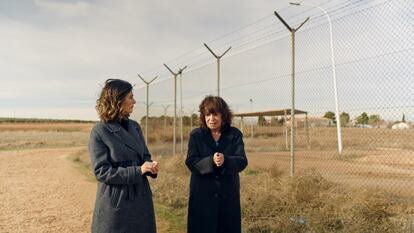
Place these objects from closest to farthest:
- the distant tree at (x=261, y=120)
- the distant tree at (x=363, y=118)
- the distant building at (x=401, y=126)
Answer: the distant building at (x=401, y=126)
the distant tree at (x=363, y=118)
the distant tree at (x=261, y=120)

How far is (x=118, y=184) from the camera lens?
259 centimetres

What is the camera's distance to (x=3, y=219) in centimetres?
609

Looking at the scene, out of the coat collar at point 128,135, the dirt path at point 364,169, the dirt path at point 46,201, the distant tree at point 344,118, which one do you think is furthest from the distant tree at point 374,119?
the coat collar at point 128,135

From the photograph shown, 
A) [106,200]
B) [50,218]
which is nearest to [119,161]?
[106,200]

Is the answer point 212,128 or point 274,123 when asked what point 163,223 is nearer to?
point 212,128

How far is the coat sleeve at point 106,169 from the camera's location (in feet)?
8.37

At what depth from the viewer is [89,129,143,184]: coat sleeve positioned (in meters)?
2.55

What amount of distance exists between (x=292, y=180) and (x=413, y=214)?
1.53 m

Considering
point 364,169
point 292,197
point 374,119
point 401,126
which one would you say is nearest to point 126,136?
point 292,197

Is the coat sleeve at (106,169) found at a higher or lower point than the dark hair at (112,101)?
lower

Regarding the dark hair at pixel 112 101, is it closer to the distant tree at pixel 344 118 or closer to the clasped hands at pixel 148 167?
the clasped hands at pixel 148 167

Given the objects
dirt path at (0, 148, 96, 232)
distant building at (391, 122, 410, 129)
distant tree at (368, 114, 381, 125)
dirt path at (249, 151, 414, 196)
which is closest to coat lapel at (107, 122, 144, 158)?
dirt path at (0, 148, 96, 232)

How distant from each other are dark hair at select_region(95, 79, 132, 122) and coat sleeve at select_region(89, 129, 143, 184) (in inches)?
5.4

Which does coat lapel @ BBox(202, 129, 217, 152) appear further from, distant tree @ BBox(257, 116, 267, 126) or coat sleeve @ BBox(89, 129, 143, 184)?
distant tree @ BBox(257, 116, 267, 126)
